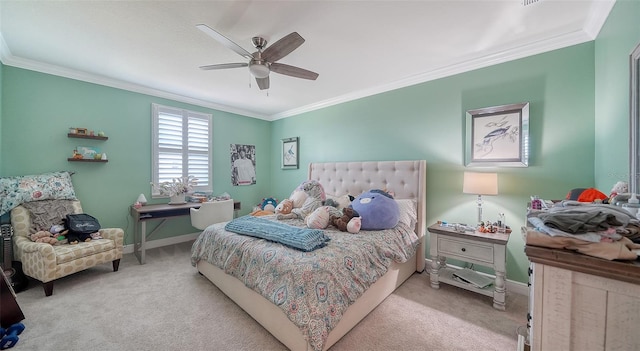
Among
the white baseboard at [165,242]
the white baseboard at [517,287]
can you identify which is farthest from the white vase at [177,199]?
the white baseboard at [517,287]

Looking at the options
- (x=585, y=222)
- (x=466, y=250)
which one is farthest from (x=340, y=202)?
(x=585, y=222)

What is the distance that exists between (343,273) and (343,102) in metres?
3.11

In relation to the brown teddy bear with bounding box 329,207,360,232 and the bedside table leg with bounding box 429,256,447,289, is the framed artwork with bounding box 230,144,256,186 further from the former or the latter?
the bedside table leg with bounding box 429,256,447,289

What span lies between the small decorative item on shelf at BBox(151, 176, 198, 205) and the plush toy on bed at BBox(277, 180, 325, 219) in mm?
1925

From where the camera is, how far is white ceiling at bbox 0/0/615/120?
1892 millimetres

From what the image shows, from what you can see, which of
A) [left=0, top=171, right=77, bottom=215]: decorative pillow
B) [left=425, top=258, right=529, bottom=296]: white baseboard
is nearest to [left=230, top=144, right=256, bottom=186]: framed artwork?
[left=0, top=171, right=77, bottom=215]: decorative pillow

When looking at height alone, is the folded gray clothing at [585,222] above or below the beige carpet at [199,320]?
above

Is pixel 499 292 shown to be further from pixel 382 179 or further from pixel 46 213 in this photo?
pixel 46 213

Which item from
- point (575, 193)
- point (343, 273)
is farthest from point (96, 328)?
point (575, 193)

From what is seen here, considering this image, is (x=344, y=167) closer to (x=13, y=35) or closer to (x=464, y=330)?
(x=464, y=330)

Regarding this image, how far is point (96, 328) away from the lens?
75.2 inches

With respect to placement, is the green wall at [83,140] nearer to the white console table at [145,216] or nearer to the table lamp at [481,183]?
the white console table at [145,216]

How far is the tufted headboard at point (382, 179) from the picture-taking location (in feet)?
9.93

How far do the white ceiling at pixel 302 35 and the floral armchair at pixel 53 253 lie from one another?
202 centimetres
